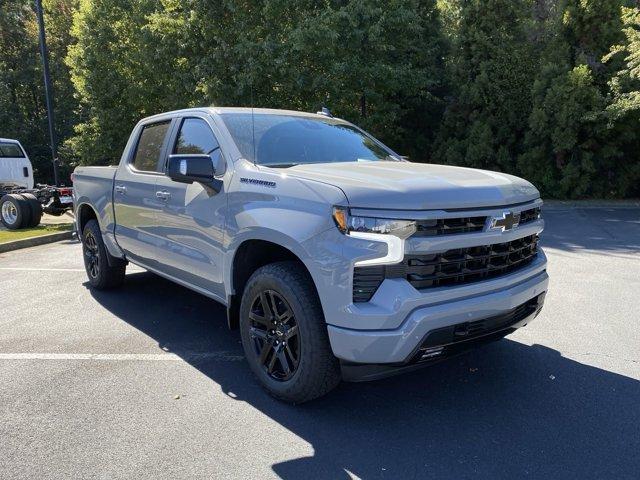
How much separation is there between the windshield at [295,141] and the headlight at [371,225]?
1029mm

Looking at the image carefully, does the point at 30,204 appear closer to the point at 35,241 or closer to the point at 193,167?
the point at 35,241

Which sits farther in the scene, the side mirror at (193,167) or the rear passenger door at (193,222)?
the rear passenger door at (193,222)

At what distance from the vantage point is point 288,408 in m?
3.39

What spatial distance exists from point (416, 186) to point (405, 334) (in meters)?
→ 0.84

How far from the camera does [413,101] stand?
1900 cm

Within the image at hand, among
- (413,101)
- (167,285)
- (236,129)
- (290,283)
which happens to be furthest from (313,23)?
(290,283)

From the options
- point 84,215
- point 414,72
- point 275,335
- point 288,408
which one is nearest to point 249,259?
point 275,335

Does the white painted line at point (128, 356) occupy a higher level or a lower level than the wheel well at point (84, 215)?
lower

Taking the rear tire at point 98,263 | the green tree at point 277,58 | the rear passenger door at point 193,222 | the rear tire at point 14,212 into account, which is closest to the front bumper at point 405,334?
the rear passenger door at point 193,222

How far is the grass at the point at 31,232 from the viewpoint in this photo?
33.0 ft

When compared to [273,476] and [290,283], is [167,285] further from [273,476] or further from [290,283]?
[273,476]

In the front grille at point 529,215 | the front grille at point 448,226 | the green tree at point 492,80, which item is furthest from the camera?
the green tree at point 492,80

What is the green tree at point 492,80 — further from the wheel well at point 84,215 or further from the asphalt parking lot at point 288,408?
the wheel well at point 84,215

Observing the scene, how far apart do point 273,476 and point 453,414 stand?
4.08 feet
